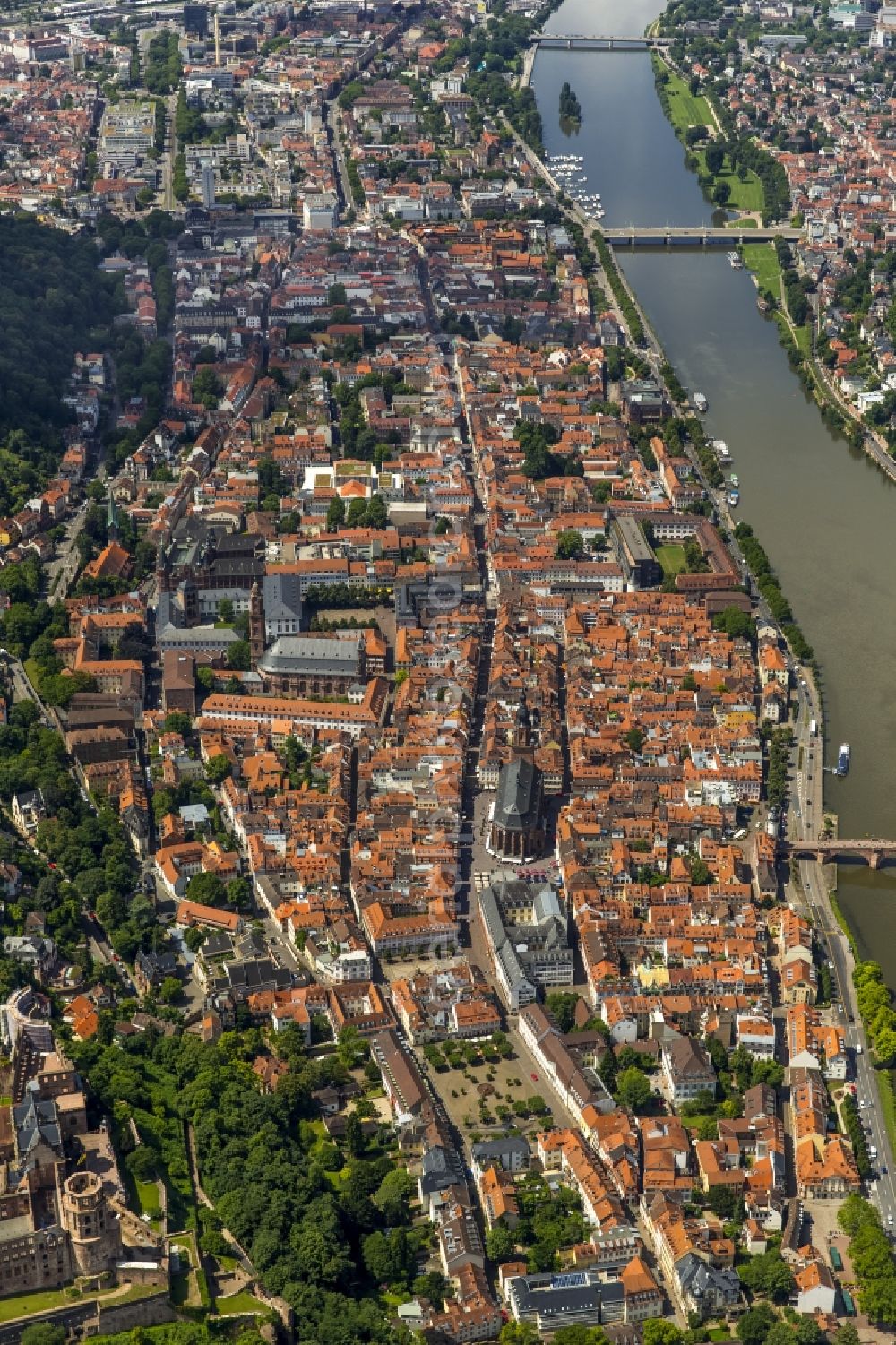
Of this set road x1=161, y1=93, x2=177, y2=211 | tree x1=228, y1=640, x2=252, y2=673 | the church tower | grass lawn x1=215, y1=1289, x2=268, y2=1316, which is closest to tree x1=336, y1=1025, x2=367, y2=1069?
grass lawn x1=215, y1=1289, x2=268, y2=1316

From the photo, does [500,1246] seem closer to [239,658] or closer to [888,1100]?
[888,1100]

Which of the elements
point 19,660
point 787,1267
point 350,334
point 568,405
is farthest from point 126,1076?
point 350,334

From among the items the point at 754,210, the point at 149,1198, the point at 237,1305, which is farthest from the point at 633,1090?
the point at 754,210

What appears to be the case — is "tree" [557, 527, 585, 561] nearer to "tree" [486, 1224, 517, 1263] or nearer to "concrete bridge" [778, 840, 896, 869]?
"concrete bridge" [778, 840, 896, 869]

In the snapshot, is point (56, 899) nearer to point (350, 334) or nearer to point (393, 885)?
point (393, 885)

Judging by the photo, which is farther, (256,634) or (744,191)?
(744,191)

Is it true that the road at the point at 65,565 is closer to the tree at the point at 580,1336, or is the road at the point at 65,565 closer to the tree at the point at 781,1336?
the tree at the point at 580,1336
